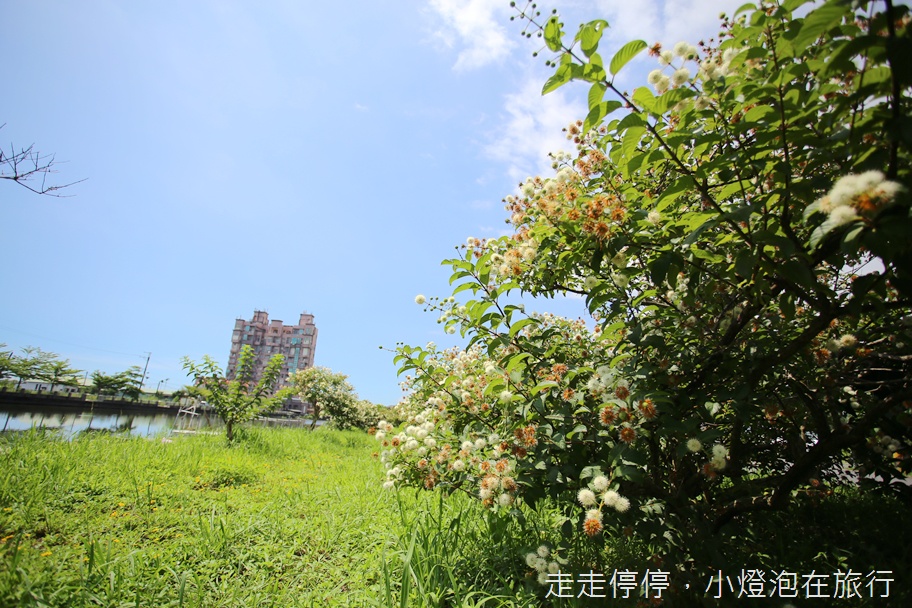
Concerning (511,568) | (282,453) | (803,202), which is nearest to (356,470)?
(282,453)

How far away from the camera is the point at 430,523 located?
3.01m

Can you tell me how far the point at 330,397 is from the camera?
13766 mm

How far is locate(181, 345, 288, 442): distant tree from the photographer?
293 inches

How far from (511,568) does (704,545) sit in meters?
1.15

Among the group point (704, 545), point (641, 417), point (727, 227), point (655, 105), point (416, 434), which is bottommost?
point (704, 545)

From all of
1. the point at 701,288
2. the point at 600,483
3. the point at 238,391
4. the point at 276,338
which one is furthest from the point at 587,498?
the point at 276,338

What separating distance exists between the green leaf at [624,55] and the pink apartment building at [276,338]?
7705 centimetres

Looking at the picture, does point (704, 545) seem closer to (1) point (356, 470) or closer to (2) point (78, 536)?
(2) point (78, 536)

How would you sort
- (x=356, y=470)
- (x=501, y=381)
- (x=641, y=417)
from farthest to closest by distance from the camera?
1. (x=356, y=470)
2. (x=501, y=381)
3. (x=641, y=417)

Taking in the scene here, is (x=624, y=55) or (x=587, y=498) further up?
(x=624, y=55)

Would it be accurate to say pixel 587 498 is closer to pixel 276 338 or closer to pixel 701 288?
pixel 701 288

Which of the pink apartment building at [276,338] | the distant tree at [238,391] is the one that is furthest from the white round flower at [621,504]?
the pink apartment building at [276,338]

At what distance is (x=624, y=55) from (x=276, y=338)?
81128 millimetres

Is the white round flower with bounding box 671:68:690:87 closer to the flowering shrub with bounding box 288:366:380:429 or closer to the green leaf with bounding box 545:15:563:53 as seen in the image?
the green leaf with bounding box 545:15:563:53
